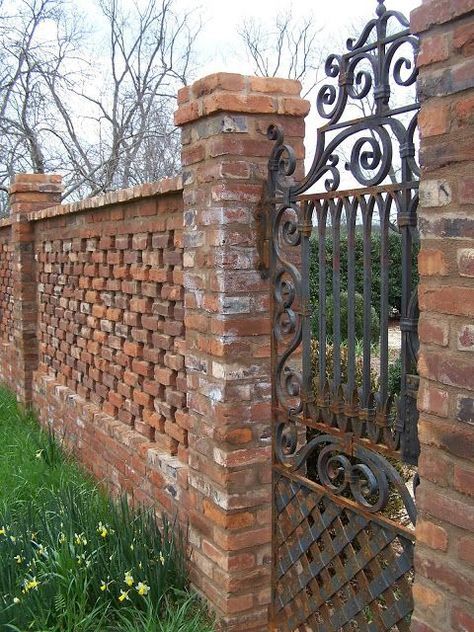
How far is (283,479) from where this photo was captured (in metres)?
2.90

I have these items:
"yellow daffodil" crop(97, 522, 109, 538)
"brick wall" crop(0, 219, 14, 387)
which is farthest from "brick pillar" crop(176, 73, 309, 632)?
"brick wall" crop(0, 219, 14, 387)

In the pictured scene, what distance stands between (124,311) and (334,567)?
2186mm

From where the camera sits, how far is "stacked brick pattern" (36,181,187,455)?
3592mm

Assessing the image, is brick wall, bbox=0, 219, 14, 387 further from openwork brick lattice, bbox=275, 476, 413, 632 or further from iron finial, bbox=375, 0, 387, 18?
iron finial, bbox=375, 0, 387, 18

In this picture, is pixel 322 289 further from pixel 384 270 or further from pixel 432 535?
pixel 432 535

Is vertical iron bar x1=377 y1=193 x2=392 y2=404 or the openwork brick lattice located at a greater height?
vertical iron bar x1=377 y1=193 x2=392 y2=404

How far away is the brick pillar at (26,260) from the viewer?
647cm

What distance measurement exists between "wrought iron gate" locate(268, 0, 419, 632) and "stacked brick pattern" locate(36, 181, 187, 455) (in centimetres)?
77

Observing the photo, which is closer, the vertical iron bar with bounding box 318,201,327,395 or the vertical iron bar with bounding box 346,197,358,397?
the vertical iron bar with bounding box 346,197,358,397

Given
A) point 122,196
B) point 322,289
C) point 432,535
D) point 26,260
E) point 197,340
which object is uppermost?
point 122,196

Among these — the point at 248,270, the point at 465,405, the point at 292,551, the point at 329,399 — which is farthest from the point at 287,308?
the point at 465,405

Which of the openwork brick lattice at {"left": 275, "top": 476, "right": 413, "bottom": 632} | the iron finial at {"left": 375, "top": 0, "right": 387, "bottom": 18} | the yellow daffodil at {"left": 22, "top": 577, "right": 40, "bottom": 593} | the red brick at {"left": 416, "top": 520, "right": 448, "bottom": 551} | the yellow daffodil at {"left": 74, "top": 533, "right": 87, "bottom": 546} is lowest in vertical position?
the yellow daffodil at {"left": 22, "top": 577, "right": 40, "bottom": 593}

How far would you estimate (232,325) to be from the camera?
2834mm

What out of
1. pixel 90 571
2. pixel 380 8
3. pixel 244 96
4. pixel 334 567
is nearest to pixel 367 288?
pixel 380 8
